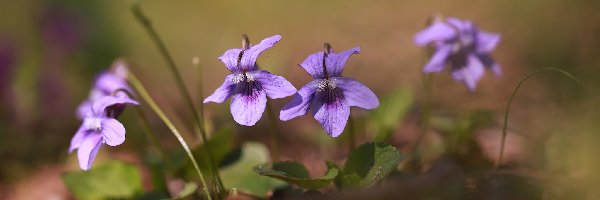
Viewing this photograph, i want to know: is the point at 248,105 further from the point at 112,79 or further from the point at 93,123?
the point at 112,79

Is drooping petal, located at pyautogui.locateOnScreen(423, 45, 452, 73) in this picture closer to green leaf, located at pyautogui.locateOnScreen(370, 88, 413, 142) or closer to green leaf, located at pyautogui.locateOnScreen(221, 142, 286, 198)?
green leaf, located at pyautogui.locateOnScreen(370, 88, 413, 142)

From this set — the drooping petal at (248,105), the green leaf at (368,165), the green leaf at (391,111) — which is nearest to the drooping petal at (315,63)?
the drooping petal at (248,105)

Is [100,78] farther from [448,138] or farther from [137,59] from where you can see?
[137,59]

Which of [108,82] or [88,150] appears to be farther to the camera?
[108,82]

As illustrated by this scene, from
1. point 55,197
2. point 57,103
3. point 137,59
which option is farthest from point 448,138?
point 137,59

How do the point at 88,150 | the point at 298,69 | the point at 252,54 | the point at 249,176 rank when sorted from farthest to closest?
1. the point at 298,69
2. the point at 249,176
3. the point at 88,150
4. the point at 252,54

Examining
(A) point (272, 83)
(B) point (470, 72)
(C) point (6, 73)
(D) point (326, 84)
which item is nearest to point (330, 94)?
(D) point (326, 84)

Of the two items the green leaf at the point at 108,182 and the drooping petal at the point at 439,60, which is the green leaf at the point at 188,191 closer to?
the green leaf at the point at 108,182
